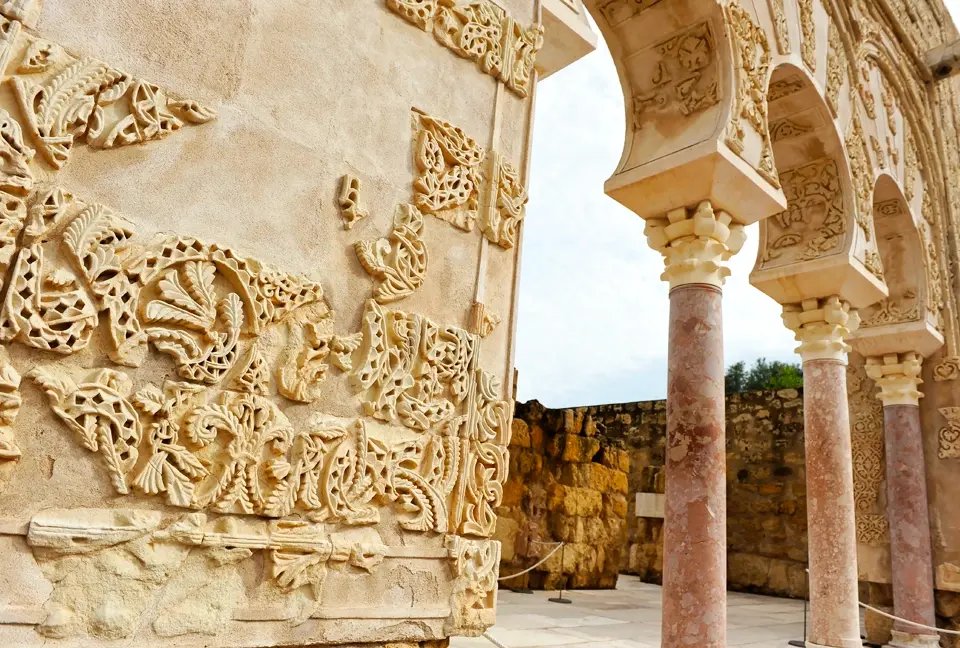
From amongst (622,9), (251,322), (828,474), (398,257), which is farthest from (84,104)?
(828,474)

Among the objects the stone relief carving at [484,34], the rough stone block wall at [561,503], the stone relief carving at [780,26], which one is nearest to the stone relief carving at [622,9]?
the stone relief carving at [780,26]

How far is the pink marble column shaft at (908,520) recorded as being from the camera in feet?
Answer: 19.7

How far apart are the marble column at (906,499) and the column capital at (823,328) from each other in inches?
68.4

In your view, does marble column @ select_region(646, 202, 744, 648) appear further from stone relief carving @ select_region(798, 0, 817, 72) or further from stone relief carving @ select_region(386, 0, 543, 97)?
A: stone relief carving @ select_region(798, 0, 817, 72)

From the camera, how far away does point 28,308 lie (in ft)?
4.58

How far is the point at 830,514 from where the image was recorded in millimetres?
4758

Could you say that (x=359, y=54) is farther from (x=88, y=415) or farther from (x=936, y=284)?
(x=936, y=284)

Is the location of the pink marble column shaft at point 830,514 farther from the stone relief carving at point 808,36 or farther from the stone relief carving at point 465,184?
the stone relief carving at point 465,184

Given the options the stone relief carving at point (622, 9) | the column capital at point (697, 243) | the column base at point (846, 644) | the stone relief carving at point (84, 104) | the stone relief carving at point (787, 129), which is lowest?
the column base at point (846, 644)

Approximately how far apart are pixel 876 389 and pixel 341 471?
6.93m

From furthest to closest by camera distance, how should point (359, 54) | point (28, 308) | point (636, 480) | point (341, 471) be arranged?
point (636, 480) → point (359, 54) → point (341, 471) → point (28, 308)

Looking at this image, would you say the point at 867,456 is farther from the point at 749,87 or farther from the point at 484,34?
the point at 484,34

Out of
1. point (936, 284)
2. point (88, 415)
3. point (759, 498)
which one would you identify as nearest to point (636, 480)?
point (759, 498)

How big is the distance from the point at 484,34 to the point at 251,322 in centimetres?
144
